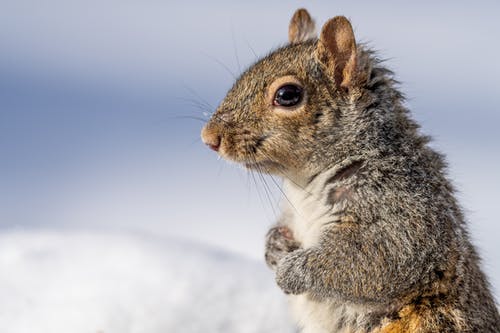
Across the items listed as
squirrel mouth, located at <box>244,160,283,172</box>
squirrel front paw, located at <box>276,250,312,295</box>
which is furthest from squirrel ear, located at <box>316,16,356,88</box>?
squirrel front paw, located at <box>276,250,312,295</box>

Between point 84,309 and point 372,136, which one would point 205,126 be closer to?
point 372,136

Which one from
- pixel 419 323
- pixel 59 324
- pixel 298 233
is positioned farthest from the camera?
pixel 59 324

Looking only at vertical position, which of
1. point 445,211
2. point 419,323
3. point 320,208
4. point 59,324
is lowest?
point 419,323

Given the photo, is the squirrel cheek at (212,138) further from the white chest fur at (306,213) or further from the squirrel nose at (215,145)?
the white chest fur at (306,213)

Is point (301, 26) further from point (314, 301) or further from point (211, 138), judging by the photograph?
point (314, 301)

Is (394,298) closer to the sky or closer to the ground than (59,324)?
closer to the ground

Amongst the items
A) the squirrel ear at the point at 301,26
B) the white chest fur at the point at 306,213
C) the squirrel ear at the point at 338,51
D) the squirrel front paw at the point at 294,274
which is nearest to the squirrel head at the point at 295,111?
the squirrel ear at the point at 338,51

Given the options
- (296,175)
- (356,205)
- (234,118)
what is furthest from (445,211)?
(234,118)

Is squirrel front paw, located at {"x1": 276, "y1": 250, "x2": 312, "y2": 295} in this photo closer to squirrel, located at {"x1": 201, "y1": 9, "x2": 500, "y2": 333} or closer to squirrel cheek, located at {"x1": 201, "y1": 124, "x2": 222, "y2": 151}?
squirrel, located at {"x1": 201, "y1": 9, "x2": 500, "y2": 333}
